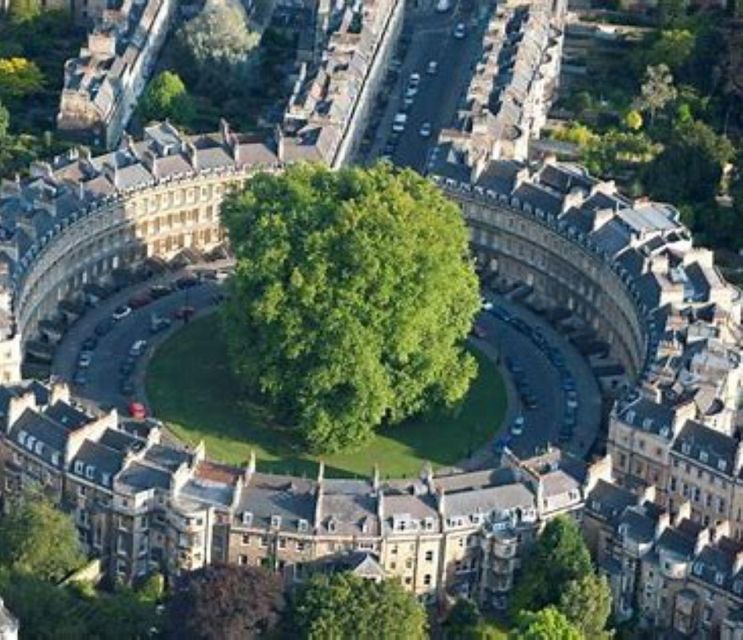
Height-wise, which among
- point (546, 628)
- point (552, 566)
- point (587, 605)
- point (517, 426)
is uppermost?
point (517, 426)

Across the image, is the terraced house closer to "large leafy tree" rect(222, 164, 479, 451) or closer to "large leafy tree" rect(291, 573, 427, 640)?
"large leafy tree" rect(291, 573, 427, 640)

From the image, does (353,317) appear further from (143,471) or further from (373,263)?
(143,471)

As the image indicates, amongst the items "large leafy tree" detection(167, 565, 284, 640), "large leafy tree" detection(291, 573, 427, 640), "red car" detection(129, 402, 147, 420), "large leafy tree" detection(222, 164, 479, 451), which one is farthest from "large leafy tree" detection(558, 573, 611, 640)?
"red car" detection(129, 402, 147, 420)

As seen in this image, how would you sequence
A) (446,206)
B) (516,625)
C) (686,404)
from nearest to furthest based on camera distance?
(516,625)
(686,404)
(446,206)

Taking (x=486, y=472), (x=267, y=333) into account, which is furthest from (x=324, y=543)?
(x=267, y=333)

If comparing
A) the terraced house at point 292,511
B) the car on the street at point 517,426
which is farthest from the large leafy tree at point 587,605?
the car on the street at point 517,426

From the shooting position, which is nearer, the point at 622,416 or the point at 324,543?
the point at 324,543

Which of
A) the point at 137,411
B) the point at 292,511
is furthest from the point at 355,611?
the point at 137,411

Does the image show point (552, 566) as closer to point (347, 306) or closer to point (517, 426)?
point (517, 426)
